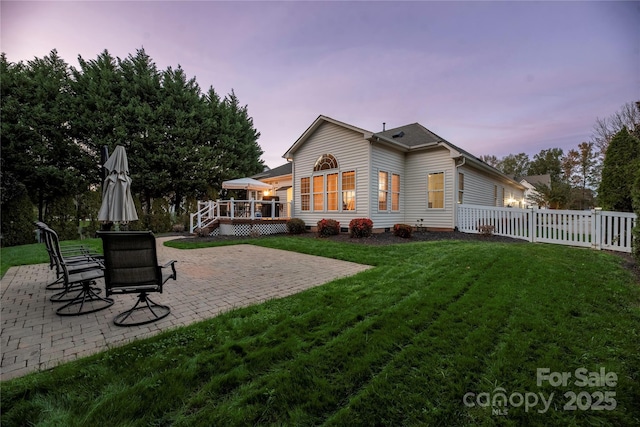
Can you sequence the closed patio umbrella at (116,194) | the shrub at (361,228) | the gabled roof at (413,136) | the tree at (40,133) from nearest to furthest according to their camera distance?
the closed patio umbrella at (116,194) < the shrub at (361,228) < the gabled roof at (413,136) < the tree at (40,133)

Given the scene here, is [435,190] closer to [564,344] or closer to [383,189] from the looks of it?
[383,189]

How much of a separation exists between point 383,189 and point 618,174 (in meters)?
8.03

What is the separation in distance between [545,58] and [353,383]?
15608 millimetres

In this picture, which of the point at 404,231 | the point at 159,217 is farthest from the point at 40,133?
the point at 404,231

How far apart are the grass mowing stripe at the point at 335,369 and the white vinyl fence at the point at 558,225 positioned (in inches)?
284

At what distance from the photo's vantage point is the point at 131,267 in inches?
127

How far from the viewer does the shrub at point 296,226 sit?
41.9ft

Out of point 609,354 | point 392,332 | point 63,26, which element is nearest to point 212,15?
point 63,26

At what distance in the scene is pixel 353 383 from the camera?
6.31 feet

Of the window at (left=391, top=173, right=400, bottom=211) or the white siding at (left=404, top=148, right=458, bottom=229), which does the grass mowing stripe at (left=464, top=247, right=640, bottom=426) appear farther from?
the window at (left=391, top=173, right=400, bottom=211)

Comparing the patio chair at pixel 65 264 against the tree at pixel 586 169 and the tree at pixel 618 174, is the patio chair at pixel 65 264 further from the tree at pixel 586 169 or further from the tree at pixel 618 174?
the tree at pixel 586 169

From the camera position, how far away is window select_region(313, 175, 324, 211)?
42.3ft

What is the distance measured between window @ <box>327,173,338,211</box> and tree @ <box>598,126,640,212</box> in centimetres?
998

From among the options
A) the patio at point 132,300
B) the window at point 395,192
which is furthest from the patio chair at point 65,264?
the window at point 395,192
